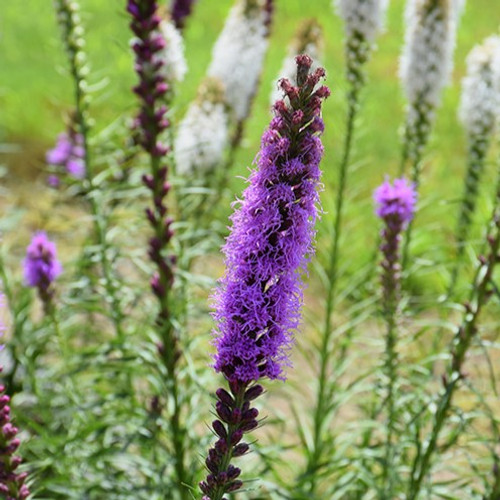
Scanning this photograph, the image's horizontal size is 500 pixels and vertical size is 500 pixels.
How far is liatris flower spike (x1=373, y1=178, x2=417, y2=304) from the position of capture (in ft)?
8.91

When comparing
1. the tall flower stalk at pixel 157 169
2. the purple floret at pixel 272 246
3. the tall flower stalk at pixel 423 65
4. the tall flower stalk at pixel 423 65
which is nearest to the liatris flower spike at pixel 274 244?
the purple floret at pixel 272 246

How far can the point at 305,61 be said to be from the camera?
1.35 meters

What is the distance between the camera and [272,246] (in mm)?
1437

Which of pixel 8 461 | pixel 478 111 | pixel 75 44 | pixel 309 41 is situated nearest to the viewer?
pixel 8 461

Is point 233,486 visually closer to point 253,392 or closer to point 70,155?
point 253,392

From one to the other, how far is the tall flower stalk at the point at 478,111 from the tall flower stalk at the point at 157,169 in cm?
180

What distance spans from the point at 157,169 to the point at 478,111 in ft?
6.88

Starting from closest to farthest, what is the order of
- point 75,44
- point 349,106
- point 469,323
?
point 469,323
point 75,44
point 349,106

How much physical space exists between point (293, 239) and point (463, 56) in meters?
9.34

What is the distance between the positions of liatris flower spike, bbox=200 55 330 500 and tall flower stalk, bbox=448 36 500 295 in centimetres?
257

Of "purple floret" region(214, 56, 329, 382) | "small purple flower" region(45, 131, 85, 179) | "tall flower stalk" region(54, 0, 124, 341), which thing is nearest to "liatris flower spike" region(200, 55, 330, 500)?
"purple floret" region(214, 56, 329, 382)

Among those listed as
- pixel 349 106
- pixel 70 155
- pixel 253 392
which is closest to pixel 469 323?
pixel 253 392

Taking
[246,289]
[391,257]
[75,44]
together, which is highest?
[75,44]

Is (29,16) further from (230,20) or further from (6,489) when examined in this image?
(6,489)
